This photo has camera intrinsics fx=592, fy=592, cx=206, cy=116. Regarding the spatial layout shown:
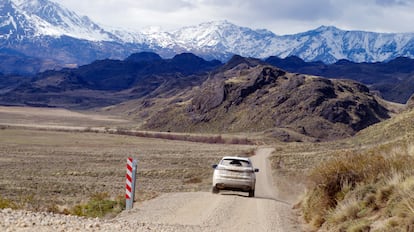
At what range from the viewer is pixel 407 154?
1465 cm

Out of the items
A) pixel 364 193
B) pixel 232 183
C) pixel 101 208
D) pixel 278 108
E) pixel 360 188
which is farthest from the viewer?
pixel 278 108

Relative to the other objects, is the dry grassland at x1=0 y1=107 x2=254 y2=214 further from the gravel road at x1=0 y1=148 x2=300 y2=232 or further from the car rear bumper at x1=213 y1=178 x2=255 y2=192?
the gravel road at x1=0 y1=148 x2=300 y2=232

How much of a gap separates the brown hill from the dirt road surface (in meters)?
104

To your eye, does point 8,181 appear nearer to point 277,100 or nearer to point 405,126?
point 405,126

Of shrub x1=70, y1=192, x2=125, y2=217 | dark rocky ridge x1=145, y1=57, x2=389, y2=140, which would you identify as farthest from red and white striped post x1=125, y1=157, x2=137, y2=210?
dark rocky ridge x1=145, y1=57, x2=389, y2=140

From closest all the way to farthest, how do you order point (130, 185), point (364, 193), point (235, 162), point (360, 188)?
point (364, 193), point (360, 188), point (130, 185), point (235, 162)

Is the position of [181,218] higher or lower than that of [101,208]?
higher

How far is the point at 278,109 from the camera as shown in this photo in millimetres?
147125

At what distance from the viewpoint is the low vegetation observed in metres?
11.0

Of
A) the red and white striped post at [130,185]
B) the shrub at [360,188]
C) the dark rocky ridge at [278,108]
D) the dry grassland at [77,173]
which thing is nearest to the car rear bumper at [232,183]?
the dry grassland at [77,173]

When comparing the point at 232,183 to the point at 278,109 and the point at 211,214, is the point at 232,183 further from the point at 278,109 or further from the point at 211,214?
the point at 278,109

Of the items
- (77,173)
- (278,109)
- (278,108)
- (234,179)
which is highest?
(234,179)

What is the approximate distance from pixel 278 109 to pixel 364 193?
442ft

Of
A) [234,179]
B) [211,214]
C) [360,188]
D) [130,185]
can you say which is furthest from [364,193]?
[234,179]
